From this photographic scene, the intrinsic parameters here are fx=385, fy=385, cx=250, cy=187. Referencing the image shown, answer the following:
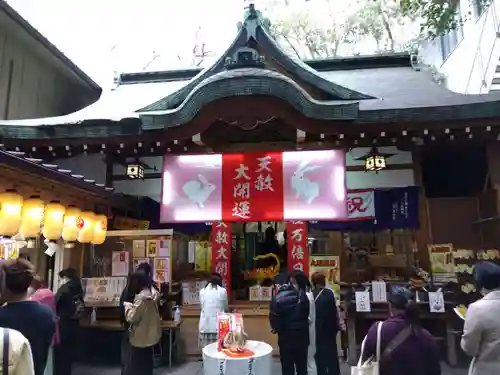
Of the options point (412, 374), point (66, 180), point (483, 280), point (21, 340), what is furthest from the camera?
point (66, 180)

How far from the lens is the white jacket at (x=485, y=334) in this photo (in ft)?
11.7

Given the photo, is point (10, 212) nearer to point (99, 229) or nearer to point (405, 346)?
point (99, 229)

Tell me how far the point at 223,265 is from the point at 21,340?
6.32 meters

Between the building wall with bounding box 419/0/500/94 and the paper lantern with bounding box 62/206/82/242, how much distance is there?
10.7 meters

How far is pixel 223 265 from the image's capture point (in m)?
8.90

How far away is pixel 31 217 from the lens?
6.43m

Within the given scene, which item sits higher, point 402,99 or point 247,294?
point 402,99

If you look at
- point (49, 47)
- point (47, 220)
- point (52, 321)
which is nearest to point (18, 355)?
point (52, 321)

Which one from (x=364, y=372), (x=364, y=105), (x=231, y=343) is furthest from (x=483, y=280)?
(x=364, y=105)

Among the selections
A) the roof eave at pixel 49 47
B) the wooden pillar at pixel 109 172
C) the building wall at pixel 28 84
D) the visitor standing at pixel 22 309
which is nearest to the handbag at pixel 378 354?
the visitor standing at pixel 22 309

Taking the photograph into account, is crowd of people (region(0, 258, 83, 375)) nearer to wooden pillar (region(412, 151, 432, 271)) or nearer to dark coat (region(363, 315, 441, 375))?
dark coat (region(363, 315, 441, 375))

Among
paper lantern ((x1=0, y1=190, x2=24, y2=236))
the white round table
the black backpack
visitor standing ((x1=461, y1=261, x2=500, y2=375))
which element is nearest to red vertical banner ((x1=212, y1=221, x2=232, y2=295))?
the black backpack

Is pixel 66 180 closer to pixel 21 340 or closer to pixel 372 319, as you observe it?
pixel 21 340

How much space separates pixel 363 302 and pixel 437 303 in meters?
1.48
